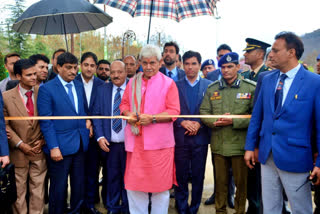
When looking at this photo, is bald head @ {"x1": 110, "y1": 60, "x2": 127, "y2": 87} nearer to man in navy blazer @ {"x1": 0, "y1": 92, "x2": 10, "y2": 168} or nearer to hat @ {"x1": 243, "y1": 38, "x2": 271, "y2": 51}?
man in navy blazer @ {"x1": 0, "y1": 92, "x2": 10, "y2": 168}

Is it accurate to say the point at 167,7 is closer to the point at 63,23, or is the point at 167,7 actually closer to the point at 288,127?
the point at 63,23

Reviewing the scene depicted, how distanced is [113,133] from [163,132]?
88cm

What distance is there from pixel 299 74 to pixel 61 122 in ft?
9.17

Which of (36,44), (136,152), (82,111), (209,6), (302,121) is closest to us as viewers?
(302,121)

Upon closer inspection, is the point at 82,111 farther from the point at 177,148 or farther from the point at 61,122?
the point at 177,148

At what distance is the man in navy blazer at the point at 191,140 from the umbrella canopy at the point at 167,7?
39.3 inches

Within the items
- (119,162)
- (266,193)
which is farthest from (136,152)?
(266,193)

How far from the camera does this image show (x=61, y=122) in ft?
10.5

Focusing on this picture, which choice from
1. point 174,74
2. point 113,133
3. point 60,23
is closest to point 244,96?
point 174,74

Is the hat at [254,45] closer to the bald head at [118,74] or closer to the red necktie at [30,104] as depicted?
the bald head at [118,74]

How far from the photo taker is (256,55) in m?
3.84

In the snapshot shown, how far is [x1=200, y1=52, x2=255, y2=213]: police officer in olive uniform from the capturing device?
3305 mm

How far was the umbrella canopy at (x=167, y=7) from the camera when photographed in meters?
4.30

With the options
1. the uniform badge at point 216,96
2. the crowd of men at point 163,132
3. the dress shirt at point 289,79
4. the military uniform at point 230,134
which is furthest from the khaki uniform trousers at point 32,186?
the dress shirt at point 289,79
